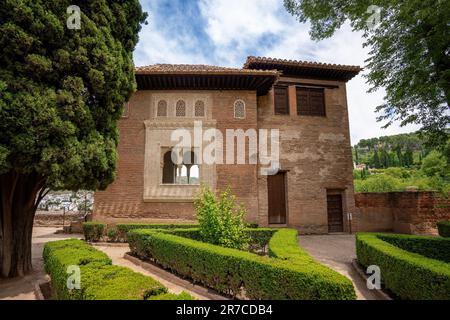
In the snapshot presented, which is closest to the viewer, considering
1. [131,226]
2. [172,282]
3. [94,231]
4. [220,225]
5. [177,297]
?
[177,297]

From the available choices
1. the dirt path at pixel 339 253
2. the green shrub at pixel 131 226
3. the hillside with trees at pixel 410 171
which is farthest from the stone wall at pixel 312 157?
the green shrub at pixel 131 226

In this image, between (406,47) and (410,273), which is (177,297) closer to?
(410,273)

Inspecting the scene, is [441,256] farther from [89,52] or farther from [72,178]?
[89,52]

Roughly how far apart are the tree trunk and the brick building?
5439 millimetres

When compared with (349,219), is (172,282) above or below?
below

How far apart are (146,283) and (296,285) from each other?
7.39 feet

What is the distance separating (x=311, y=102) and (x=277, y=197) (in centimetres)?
569

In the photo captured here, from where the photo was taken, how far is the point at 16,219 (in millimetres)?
6648

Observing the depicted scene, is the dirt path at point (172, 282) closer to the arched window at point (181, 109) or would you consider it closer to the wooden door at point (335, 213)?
the arched window at point (181, 109)

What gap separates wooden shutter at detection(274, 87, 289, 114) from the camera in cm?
1428

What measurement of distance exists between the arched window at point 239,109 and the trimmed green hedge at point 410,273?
8342 mm

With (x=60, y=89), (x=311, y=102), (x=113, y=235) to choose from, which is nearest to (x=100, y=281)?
(x=60, y=89)

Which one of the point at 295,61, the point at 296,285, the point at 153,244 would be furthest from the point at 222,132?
the point at 296,285

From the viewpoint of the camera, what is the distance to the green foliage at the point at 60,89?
509 cm
